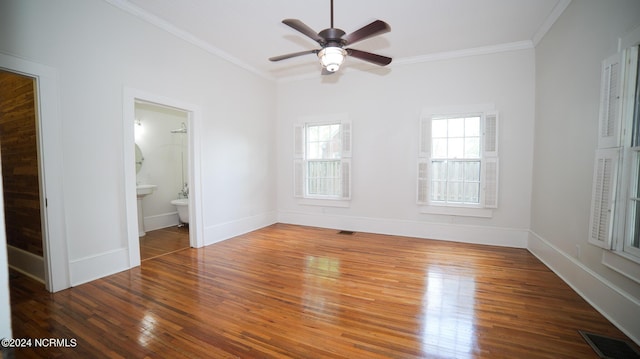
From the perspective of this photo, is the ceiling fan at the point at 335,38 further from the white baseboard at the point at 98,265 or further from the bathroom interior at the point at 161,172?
the bathroom interior at the point at 161,172

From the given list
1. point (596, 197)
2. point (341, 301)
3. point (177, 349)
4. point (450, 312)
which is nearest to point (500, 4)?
point (596, 197)

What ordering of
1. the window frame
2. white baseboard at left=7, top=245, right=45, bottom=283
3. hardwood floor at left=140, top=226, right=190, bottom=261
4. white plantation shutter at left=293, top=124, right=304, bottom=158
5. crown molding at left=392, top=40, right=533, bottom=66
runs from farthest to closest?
white plantation shutter at left=293, top=124, right=304, bottom=158
crown molding at left=392, top=40, right=533, bottom=66
hardwood floor at left=140, top=226, right=190, bottom=261
white baseboard at left=7, top=245, right=45, bottom=283
the window frame

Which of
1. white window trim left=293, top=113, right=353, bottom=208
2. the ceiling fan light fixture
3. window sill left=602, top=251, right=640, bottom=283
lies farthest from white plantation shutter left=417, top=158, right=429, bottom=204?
the ceiling fan light fixture

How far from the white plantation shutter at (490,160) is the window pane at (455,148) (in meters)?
0.33

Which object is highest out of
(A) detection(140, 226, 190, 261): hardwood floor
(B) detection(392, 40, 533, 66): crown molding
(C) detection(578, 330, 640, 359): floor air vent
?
(B) detection(392, 40, 533, 66): crown molding

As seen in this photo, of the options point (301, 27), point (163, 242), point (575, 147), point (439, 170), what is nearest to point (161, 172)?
point (163, 242)

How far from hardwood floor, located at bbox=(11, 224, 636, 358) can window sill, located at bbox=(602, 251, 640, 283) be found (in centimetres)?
44

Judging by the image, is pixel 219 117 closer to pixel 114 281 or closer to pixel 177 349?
pixel 114 281

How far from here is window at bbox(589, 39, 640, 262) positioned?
2.09m

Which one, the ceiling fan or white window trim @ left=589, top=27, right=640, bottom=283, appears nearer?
white window trim @ left=589, top=27, right=640, bottom=283

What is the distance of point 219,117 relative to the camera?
171 inches

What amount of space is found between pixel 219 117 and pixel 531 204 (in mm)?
5019

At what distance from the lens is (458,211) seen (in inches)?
172

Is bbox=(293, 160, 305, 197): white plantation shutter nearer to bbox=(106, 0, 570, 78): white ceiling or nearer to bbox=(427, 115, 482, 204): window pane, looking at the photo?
bbox=(106, 0, 570, 78): white ceiling
